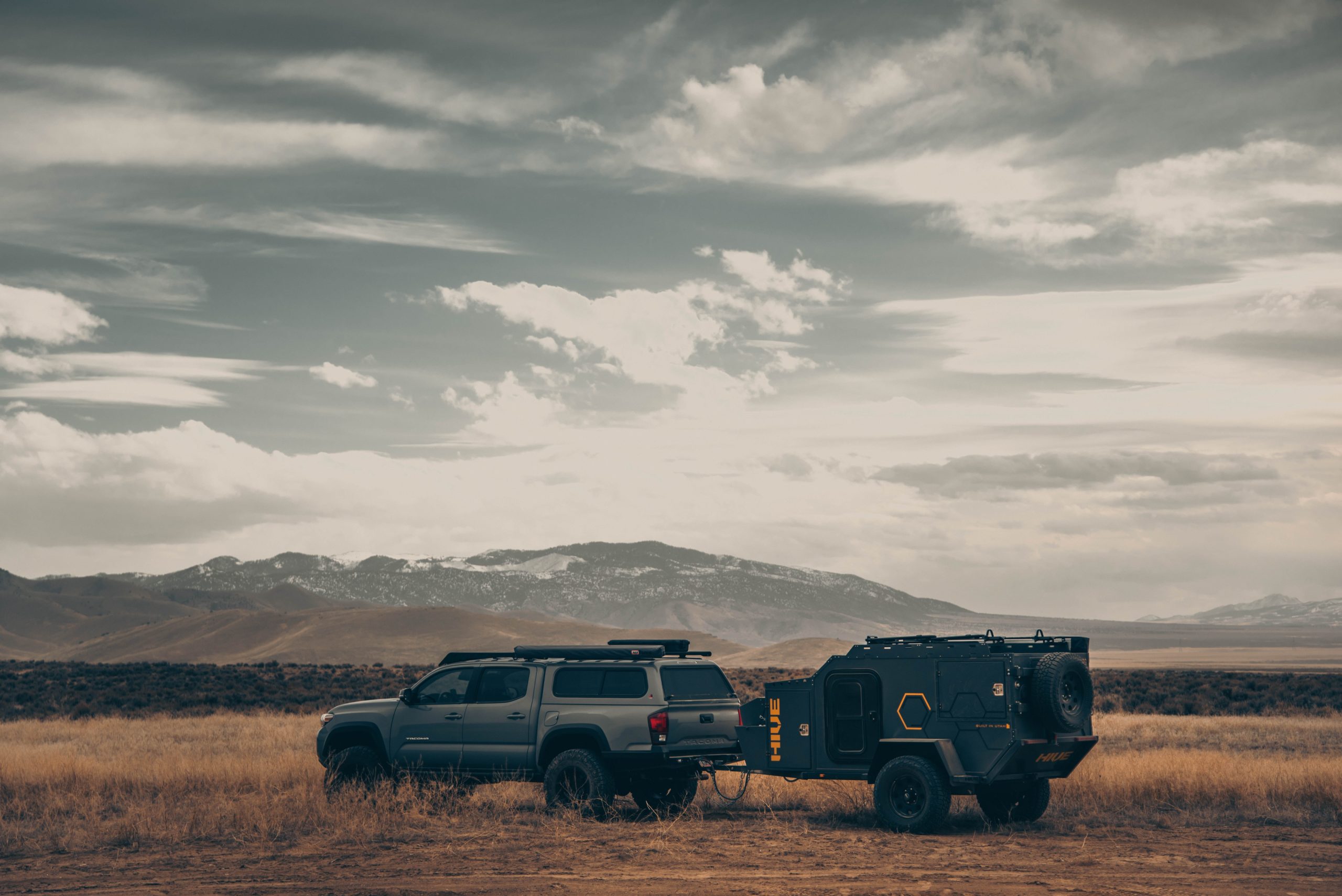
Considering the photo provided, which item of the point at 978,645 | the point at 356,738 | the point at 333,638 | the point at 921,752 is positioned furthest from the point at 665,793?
the point at 333,638

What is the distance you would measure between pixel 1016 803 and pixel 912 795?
1.64 m

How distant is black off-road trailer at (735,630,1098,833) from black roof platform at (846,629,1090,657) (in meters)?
0.02

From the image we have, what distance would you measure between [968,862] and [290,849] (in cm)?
693

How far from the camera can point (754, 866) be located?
12.3 meters

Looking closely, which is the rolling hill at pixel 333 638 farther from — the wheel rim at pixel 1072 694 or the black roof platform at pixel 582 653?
the wheel rim at pixel 1072 694

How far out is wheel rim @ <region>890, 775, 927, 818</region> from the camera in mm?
14242

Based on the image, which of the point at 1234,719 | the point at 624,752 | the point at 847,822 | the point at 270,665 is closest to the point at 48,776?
the point at 624,752

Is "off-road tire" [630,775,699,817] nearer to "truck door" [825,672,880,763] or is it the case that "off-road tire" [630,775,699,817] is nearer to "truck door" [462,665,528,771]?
"truck door" [462,665,528,771]

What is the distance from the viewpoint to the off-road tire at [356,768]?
642 inches

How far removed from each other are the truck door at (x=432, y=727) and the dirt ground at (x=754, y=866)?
211cm

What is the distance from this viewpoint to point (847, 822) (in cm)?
1527

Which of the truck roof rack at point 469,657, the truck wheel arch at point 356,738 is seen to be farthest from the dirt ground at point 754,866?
the truck roof rack at point 469,657

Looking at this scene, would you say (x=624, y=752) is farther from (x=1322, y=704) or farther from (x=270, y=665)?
(x=270, y=665)

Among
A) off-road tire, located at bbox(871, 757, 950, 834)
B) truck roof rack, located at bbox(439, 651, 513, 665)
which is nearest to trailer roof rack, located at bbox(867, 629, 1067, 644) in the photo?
off-road tire, located at bbox(871, 757, 950, 834)
